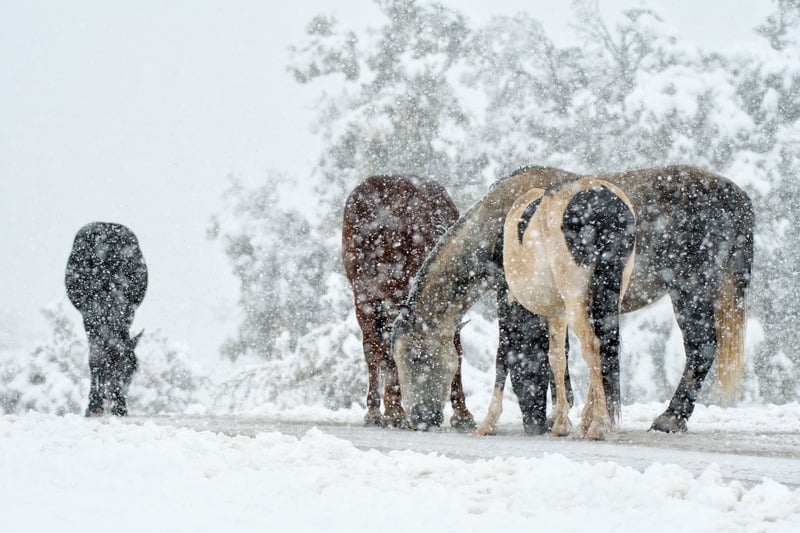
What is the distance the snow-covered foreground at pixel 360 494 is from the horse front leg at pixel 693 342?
368 centimetres

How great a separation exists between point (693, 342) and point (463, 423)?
2074 mm

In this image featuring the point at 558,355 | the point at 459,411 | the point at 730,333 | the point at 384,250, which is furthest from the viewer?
the point at 384,250

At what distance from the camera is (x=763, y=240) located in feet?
Result: 49.7

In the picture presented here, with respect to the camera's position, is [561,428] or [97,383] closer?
[561,428]

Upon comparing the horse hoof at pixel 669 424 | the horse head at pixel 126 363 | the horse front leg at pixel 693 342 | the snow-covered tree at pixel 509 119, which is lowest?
the horse hoof at pixel 669 424

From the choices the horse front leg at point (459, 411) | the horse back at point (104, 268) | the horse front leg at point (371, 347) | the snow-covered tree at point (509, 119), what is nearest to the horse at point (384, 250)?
the horse front leg at point (371, 347)

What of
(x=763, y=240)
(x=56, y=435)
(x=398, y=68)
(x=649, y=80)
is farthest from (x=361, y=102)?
(x=56, y=435)

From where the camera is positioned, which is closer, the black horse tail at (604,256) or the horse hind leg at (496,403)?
the black horse tail at (604,256)

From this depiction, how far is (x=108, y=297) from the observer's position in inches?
381

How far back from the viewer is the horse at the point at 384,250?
8.56 meters

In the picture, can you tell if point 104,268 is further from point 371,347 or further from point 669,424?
point 669,424

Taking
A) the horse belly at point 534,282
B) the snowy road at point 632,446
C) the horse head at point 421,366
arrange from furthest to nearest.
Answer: the horse head at point 421,366
the horse belly at point 534,282
the snowy road at point 632,446

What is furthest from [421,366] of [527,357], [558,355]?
[558,355]

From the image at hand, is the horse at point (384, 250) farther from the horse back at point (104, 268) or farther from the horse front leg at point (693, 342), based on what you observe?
the horse back at point (104, 268)
